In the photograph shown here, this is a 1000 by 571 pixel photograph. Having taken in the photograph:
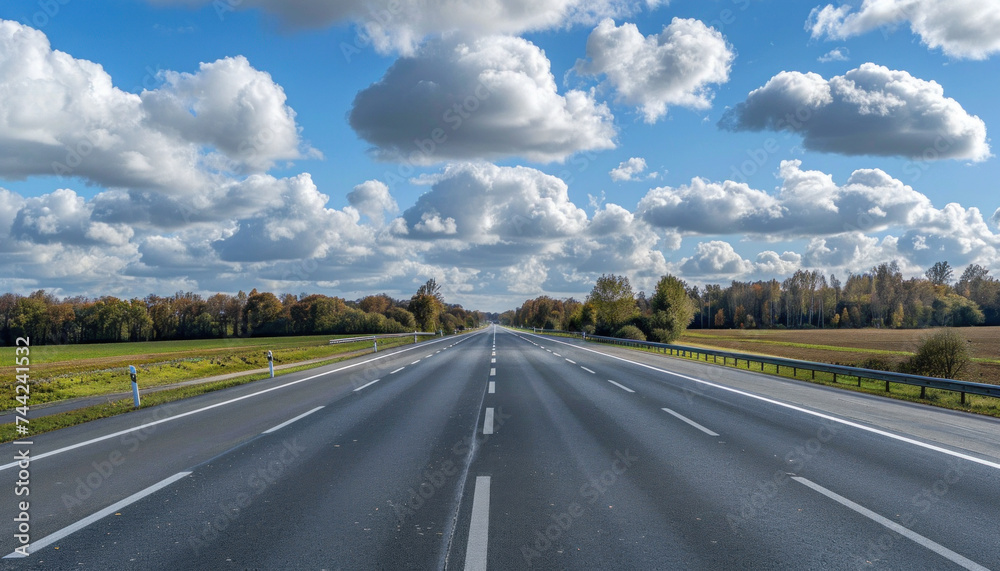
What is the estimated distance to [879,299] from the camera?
127188 mm

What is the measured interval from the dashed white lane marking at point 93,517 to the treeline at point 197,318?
8514 cm

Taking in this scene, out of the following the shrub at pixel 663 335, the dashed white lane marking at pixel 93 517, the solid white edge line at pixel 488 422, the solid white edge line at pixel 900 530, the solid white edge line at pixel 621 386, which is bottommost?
the shrub at pixel 663 335

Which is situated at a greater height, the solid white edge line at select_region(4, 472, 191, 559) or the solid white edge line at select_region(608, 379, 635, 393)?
the solid white edge line at select_region(4, 472, 191, 559)

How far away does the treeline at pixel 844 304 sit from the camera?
109 metres

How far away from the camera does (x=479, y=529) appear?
4883 millimetres

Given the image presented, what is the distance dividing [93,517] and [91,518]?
0.10ft

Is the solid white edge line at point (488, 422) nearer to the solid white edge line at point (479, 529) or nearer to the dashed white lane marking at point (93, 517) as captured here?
the solid white edge line at point (479, 529)

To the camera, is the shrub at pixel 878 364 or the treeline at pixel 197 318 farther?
the treeline at pixel 197 318

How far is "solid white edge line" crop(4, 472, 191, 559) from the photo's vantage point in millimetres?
4610

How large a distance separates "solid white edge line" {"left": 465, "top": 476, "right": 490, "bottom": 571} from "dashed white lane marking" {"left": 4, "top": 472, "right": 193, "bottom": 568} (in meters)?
3.61

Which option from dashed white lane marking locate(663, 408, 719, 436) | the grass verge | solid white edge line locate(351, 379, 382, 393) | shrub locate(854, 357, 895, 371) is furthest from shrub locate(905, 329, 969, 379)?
the grass verge

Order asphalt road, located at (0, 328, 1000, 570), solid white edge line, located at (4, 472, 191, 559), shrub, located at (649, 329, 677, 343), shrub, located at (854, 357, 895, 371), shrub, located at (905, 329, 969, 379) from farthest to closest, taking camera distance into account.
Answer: shrub, located at (649, 329, 677, 343), shrub, located at (854, 357, 895, 371), shrub, located at (905, 329, 969, 379), solid white edge line, located at (4, 472, 191, 559), asphalt road, located at (0, 328, 1000, 570)

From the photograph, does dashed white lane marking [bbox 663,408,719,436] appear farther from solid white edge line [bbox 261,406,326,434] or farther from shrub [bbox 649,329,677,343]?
shrub [bbox 649,329,677,343]

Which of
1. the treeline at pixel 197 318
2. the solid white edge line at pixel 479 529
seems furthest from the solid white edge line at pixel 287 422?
the treeline at pixel 197 318
